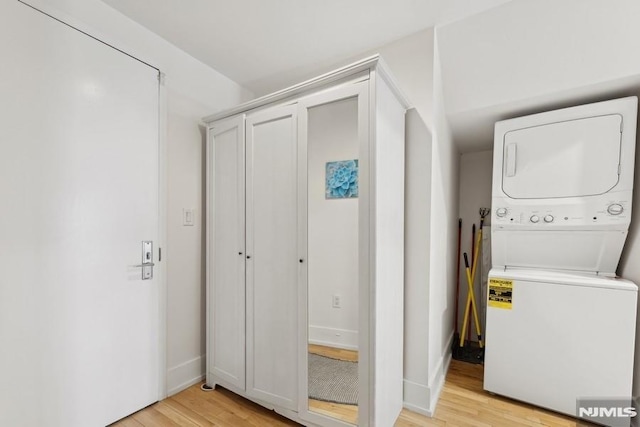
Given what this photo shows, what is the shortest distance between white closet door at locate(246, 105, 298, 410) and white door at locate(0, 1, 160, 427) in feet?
2.25

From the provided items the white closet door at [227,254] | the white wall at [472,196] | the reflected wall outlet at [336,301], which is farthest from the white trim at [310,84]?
the white wall at [472,196]

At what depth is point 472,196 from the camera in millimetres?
3068

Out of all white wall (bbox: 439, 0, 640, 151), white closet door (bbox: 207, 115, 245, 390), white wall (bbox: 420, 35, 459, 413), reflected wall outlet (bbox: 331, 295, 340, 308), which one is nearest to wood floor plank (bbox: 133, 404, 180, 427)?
white closet door (bbox: 207, 115, 245, 390)

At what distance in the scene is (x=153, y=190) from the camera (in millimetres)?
1919

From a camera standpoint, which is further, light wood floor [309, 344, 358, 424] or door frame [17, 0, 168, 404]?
door frame [17, 0, 168, 404]

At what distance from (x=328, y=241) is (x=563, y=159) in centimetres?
170

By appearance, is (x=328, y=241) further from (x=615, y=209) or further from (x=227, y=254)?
(x=615, y=209)

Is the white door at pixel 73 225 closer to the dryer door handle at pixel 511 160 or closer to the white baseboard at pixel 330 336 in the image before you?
the white baseboard at pixel 330 336

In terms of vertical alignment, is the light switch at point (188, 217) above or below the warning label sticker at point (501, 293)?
above

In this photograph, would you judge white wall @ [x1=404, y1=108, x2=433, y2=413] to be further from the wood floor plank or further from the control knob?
the wood floor plank

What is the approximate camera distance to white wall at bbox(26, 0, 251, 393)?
2.03 meters

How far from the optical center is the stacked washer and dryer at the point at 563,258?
168cm

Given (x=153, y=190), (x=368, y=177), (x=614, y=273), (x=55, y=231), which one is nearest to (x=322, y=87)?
(x=368, y=177)

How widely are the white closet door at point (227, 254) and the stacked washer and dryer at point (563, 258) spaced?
5.98ft
